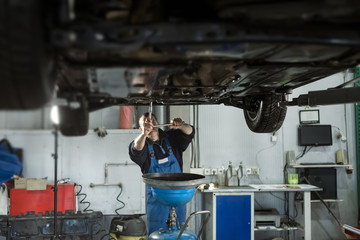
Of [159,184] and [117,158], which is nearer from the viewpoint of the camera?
[159,184]

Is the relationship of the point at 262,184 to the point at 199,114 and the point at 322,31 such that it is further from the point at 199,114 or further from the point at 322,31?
the point at 322,31

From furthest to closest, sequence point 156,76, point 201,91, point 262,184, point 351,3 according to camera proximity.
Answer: point 262,184 → point 201,91 → point 156,76 → point 351,3

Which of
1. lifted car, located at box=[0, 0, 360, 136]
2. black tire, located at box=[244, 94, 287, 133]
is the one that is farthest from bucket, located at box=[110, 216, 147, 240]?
lifted car, located at box=[0, 0, 360, 136]

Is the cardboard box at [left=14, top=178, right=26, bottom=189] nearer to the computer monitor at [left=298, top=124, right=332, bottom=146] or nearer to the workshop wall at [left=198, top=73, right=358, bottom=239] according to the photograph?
the workshop wall at [left=198, top=73, right=358, bottom=239]

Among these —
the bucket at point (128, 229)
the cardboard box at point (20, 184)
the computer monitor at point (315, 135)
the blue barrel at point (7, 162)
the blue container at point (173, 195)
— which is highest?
the computer monitor at point (315, 135)

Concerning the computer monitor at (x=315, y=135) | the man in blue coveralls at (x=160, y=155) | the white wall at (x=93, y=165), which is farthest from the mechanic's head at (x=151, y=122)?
the computer monitor at (x=315, y=135)

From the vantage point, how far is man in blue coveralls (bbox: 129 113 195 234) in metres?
2.52

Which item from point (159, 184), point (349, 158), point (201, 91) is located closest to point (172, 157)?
point (159, 184)

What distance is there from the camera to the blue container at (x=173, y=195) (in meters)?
1.87

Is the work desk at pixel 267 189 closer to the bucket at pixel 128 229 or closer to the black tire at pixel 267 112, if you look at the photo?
the bucket at pixel 128 229

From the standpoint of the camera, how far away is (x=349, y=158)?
13.1 ft

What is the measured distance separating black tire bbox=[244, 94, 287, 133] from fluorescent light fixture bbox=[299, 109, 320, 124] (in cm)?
220

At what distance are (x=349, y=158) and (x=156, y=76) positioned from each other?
3754 mm

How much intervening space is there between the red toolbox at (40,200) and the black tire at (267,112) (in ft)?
6.76
